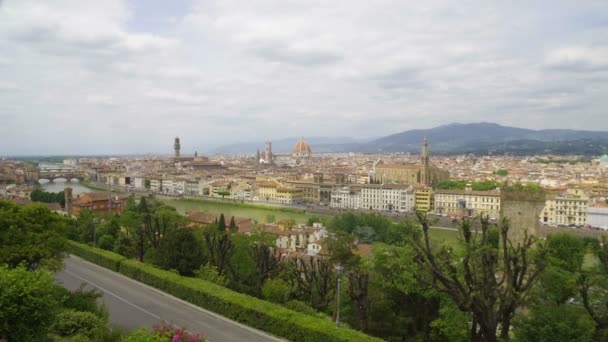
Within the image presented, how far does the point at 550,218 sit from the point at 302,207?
18.0 metres

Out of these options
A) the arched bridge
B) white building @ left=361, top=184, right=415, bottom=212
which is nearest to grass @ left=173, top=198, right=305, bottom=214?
A: white building @ left=361, top=184, right=415, bottom=212

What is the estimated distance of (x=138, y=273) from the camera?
8719 mm

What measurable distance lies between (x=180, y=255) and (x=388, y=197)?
30.2 meters

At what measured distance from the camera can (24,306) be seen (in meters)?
4.12

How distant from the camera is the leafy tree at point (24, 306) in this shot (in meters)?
4.09

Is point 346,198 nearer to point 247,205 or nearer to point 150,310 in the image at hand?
point 247,205

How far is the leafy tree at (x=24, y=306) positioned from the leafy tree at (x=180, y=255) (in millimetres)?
4443

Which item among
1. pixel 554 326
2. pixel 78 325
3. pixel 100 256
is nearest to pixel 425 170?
pixel 100 256

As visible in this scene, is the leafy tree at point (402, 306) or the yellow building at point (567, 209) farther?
the yellow building at point (567, 209)

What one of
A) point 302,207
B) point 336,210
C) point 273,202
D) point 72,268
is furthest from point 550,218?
point 72,268

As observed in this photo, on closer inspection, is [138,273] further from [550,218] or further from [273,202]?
[273,202]

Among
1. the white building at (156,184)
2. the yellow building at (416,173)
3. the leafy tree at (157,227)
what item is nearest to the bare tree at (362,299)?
the leafy tree at (157,227)

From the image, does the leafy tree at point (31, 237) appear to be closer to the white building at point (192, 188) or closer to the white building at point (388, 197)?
the white building at point (388, 197)

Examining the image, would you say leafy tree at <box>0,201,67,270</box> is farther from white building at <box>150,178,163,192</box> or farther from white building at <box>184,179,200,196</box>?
white building at <box>150,178,163,192</box>
